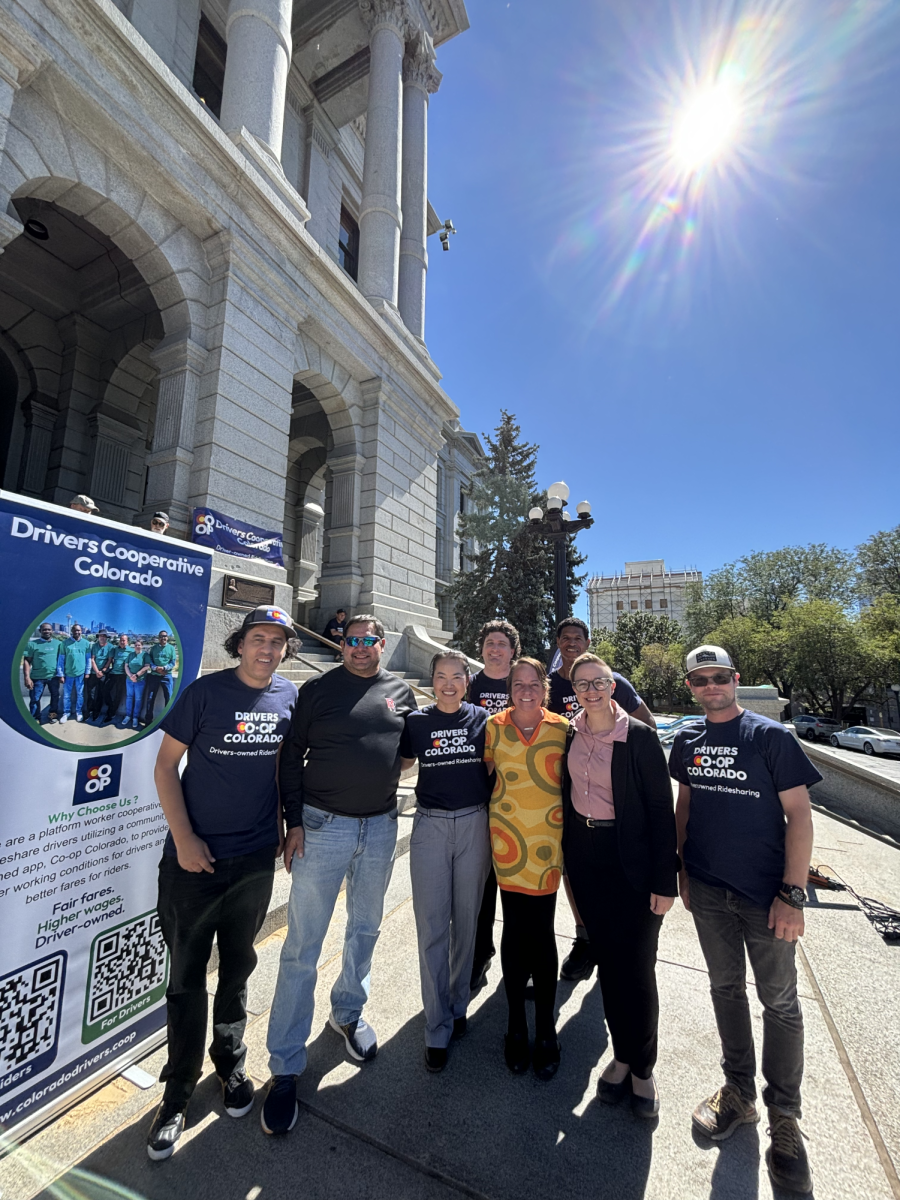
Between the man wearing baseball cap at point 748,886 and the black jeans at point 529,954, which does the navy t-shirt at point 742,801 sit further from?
the black jeans at point 529,954

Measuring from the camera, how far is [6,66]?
5.89 m

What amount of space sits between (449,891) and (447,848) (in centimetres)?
23

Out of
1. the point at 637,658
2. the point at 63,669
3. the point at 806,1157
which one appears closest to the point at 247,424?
the point at 63,669

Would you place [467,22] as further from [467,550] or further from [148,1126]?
[148,1126]

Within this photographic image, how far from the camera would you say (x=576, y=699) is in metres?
3.93

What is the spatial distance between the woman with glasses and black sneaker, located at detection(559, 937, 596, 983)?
760mm

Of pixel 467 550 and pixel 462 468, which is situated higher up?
pixel 462 468

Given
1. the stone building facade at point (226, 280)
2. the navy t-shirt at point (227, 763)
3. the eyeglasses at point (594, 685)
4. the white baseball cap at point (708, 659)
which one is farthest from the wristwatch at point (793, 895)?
the stone building facade at point (226, 280)

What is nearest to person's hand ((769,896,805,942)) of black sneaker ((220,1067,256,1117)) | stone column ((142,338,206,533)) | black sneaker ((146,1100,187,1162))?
black sneaker ((220,1067,256,1117))

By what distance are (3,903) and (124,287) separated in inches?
467

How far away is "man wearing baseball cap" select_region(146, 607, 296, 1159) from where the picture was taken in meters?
2.25

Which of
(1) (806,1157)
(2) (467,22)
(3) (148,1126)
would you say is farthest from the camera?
(2) (467,22)

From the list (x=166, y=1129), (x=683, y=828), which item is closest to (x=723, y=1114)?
(x=683, y=828)

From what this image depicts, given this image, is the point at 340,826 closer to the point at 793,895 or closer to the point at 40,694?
the point at 40,694
